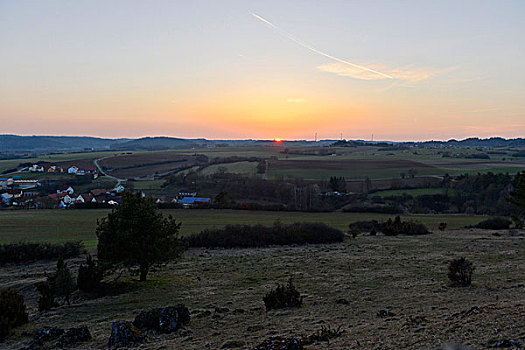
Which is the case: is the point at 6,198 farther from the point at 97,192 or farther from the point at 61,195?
the point at 97,192

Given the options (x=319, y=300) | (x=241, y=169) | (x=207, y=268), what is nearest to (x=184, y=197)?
(x=241, y=169)

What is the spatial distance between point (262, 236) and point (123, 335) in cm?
2425

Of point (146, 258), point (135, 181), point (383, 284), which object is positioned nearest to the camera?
point (383, 284)

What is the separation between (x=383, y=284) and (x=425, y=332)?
874cm

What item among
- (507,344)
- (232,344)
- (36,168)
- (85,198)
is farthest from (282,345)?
(36,168)

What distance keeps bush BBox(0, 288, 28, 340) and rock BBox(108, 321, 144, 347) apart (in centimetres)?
507

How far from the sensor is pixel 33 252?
98.1ft

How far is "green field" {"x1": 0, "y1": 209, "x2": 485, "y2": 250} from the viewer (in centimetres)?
3984

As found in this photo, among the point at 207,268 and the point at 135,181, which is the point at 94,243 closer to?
the point at 207,268

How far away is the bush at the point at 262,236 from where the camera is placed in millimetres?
34000

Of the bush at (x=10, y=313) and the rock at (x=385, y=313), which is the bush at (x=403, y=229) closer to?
the rock at (x=385, y=313)

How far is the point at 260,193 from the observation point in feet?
257

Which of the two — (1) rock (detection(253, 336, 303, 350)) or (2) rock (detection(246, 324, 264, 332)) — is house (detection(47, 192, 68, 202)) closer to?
(2) rock (detection(246, 324, 264, 332))

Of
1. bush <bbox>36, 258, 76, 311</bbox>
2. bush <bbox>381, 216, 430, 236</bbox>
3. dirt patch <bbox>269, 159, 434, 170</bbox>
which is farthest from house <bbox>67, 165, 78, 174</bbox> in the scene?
bush <bbox>36, 258, 76, 311</bbox>
